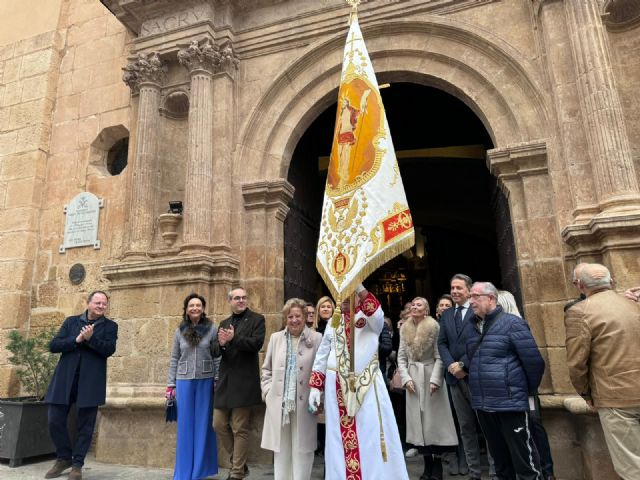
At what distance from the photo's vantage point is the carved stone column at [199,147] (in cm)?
576

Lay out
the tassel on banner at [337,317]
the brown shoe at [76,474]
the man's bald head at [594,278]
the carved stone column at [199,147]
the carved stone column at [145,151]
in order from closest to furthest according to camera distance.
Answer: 1. the man's bald head at [594,278]
2. the tassel on banner at [337,317]
3. the brown shoe at [76,474]
4. the carved stone column at [199,147]
5. the carved stone column at [145,151]

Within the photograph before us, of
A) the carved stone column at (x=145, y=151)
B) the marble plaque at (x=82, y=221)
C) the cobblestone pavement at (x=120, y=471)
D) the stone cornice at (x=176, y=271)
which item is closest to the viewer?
the cobblestone pavement at (x=120, y=471)

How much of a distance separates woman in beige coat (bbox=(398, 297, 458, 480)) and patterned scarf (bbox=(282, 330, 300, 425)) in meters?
1.11

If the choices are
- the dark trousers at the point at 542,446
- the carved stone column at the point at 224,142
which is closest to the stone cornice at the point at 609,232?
the dark trousers at the point at 542,446

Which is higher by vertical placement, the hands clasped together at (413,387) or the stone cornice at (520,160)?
the stone cornice at (520,160)

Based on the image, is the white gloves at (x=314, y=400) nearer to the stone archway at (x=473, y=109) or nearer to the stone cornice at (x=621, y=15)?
the stone archway at (x=473, y=109)

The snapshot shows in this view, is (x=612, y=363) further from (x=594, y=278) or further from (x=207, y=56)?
(x=207, y=56)

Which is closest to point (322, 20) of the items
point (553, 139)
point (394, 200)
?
point (553, 139)

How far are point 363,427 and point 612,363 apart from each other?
1.58 metres

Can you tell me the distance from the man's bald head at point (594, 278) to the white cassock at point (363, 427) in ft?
4.42

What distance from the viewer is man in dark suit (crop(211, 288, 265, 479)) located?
409 cm

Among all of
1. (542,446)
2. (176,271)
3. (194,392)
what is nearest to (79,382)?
Answer: (194,392)

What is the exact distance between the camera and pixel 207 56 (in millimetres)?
6227

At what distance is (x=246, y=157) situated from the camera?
20.4 ft
